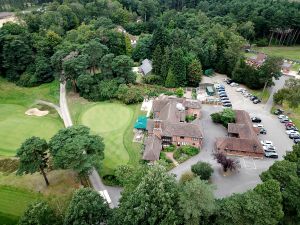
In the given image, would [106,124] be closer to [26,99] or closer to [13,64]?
[26,99]

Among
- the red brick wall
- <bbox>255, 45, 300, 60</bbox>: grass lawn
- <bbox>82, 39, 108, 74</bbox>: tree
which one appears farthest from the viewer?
<bbox>255, 45, 300, 60</bbox>: grass lawn

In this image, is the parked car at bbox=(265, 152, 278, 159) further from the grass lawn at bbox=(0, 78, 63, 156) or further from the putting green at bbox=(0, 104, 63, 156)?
the grass lawn at bbox=(0, 78, 63, 156)

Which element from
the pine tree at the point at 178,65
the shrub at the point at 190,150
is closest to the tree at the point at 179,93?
the pine tree at the point at 178,65

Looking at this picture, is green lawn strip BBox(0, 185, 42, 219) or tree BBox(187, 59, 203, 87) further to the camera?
tree BBox(187, 59, 203, 87)

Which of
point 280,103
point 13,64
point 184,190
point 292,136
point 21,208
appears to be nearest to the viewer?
point 184,190

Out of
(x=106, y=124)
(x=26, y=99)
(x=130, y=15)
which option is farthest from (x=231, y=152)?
(x=130, y=15)

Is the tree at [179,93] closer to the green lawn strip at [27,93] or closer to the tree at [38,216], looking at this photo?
the green lawn strip at [27,93]

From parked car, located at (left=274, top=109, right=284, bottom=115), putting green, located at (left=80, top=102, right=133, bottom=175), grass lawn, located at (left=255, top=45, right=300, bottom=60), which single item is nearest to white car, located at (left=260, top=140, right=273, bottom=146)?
parked car, located at (left=274, top=109, right=284, bottom=115)
